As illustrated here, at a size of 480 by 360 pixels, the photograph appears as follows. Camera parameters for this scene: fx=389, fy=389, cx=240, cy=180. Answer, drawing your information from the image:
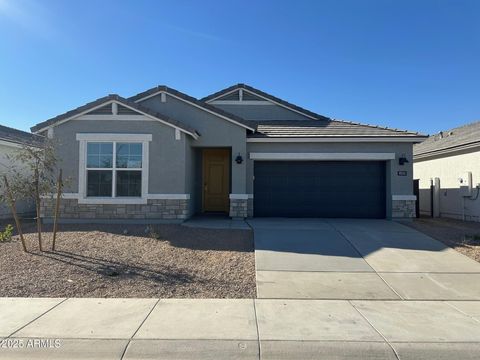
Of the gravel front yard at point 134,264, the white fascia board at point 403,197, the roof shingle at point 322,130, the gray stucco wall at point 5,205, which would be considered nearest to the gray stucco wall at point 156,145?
the gravel front yard at point 134,264

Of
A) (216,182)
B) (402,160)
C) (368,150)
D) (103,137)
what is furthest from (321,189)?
(103,137)

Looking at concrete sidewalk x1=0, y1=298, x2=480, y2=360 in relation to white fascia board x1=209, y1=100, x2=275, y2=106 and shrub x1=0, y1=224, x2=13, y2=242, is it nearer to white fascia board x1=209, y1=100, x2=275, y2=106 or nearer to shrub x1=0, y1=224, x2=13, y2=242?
shrub x1=0, y1=224, x2=13, y2=242

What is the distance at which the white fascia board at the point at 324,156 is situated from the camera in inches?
540

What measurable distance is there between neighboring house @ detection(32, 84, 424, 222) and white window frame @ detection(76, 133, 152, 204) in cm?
3

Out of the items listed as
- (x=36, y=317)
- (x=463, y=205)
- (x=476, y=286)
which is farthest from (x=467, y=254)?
(x=36, y=317)

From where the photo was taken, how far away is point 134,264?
311 inches

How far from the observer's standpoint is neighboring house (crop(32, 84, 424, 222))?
1197 centimetres

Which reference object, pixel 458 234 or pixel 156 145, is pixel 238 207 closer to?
pixel 156 145

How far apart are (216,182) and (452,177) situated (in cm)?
975

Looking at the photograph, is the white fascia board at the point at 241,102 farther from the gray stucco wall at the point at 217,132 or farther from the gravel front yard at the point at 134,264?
the gravel front yard at the point at 134,264

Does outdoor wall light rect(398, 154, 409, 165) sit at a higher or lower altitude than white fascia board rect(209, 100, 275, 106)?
lower

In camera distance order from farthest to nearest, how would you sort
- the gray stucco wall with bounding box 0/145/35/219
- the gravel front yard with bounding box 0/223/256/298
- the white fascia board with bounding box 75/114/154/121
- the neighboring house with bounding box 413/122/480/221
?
the gray stucco wall with bounding box 0/145/35/219
the neighboring house with bounding box 413/122/480/221
the white fascia board with bounding box 75/114/154/121
the gravel front yard with bounding box 0/223/256/298

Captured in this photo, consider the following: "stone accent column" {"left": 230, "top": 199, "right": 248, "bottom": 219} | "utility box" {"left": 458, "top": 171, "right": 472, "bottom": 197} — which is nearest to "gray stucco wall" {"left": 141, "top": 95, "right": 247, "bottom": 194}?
"stone accent column" {"left": 230, "top": 199, "right": 248, "bottom": 219}

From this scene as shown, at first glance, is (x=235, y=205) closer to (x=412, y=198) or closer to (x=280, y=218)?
(x=280, y=218)
